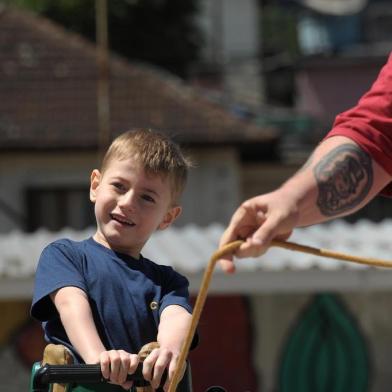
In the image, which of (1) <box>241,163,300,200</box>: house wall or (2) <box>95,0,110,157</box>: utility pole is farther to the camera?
(1) <box>241,163,300,200</box>: house wall

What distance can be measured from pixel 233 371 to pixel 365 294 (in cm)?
160

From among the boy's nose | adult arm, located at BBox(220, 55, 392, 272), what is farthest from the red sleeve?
the boy's nose

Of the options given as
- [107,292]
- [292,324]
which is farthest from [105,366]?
[292,324]

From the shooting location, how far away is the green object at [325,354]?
42.6ft

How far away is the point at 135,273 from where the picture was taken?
3422 mm

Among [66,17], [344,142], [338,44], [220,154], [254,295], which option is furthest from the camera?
[338,44]

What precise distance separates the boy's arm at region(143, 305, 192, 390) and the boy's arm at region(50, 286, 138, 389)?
0.05m

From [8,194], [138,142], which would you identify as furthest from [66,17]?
[138,142]

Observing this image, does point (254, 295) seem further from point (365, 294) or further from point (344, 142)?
point (344, 142)

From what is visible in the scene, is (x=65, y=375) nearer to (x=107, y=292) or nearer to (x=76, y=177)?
(x=107, y=292)

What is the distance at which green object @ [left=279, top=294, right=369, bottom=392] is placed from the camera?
512 inches

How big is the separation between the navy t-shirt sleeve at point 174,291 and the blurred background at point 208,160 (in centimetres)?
680

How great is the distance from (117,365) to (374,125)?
0.88m

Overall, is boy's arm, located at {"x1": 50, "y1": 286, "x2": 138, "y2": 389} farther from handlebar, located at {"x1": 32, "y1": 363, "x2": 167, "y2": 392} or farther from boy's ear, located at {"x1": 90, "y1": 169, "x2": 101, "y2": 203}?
boy's ear, located at {"x1": 90, "y1": 169, "x2": 101, "y2": 203}
